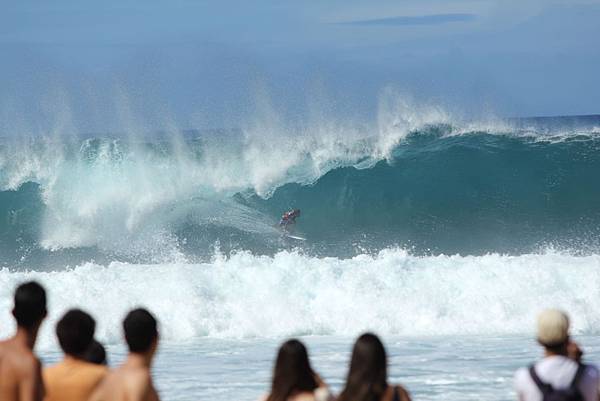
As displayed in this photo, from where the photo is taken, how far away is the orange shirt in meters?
3.65

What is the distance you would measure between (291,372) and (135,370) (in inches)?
21.3

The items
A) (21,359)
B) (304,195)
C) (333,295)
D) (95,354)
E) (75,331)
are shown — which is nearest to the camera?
(75,331)

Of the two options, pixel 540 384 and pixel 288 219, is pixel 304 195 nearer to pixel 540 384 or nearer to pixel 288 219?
pixel 288 219

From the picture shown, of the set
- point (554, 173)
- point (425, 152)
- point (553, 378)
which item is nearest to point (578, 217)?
point (554, 173)

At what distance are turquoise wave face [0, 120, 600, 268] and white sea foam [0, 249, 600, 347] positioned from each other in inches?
226

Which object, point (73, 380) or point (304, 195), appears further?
point (304, 195)

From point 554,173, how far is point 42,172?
12.6m

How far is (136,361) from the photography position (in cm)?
357

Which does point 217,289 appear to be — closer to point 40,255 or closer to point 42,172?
point 40,255

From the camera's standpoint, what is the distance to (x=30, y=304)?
368 centimetres

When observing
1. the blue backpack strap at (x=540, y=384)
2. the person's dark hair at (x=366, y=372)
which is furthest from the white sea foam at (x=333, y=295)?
the person's dark hair at (x=366, y=372)

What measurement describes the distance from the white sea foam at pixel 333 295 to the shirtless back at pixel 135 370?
29.5 feet

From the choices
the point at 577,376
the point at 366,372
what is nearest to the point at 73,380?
the point at 366,372

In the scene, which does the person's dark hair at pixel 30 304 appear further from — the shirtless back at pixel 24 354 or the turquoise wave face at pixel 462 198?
the turquoise wave face at pixel 462 198
